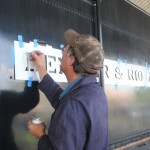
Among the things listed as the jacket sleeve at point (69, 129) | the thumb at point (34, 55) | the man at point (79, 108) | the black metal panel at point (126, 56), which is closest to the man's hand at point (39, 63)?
the thumb at point (34, 55)

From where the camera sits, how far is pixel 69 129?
146cm

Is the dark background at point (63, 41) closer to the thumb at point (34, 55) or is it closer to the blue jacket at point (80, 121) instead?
the thumb at point (34, 55)

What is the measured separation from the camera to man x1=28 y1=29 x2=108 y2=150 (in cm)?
147

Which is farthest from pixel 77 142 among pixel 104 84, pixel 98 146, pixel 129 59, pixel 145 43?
→ pixel 145 43

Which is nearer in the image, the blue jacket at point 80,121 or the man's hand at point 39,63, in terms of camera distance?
the blue jacket at point 80,121

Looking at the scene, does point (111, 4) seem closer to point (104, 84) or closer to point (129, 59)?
point (129, 59)

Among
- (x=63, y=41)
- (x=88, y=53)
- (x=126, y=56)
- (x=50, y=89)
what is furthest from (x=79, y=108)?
(x=126, y=56)

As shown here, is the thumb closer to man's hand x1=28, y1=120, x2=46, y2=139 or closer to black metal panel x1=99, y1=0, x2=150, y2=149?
man's hand x1=28, y1=120, x2=46, y2=139

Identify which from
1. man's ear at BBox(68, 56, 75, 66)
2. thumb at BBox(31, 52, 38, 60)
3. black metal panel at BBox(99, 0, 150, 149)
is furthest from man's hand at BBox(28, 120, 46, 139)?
black metal panel at BBox(99, 0, 150, 149)

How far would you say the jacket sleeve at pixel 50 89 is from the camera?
6.52ft

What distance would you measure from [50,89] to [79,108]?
0.55m

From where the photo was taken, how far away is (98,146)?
1613 millimetres

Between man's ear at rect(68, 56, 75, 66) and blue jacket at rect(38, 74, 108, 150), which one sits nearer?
blue jacket at rect(38, 74, 108, 150)

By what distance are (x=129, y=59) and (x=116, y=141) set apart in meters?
1.04
